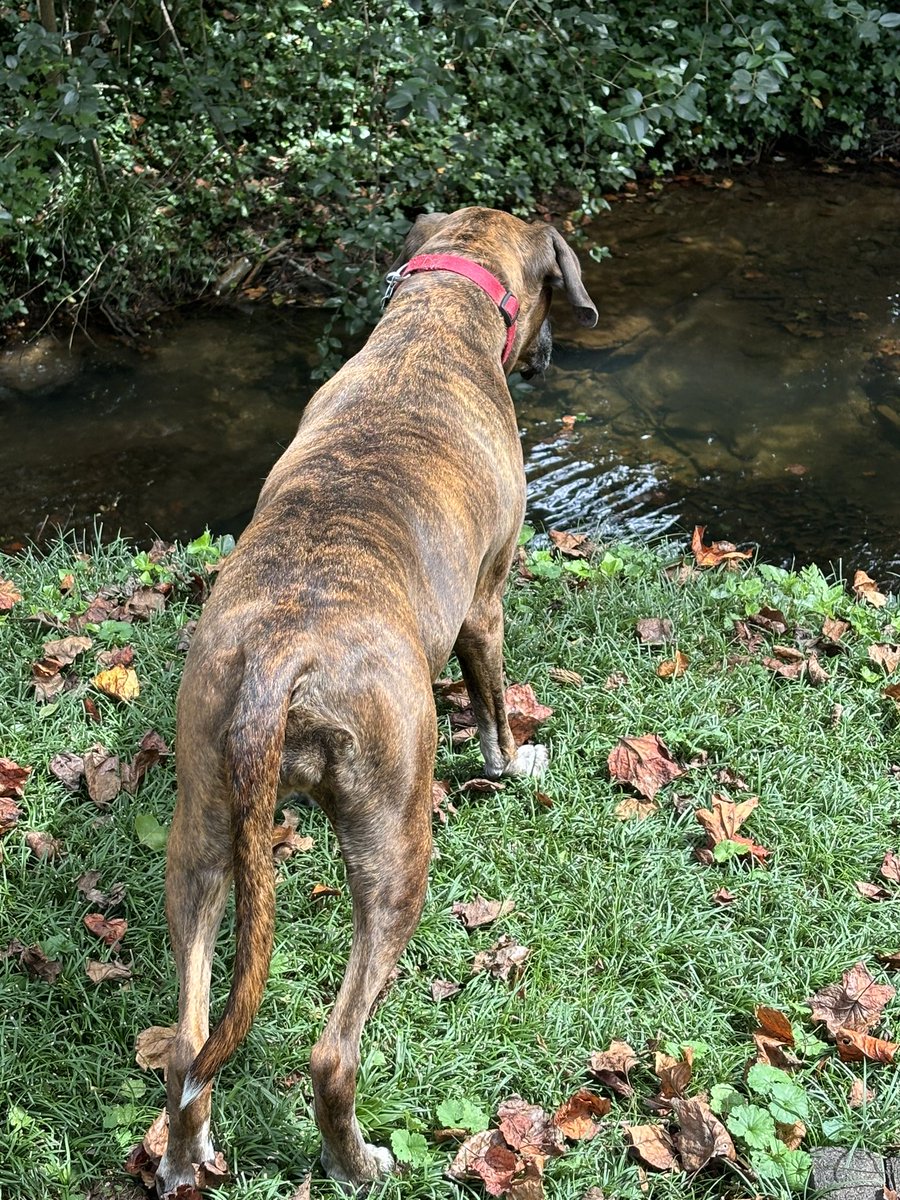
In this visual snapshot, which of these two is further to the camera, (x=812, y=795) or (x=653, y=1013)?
(x=812, y=795)

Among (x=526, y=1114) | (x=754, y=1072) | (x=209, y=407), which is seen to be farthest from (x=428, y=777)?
(x=209, y=407)

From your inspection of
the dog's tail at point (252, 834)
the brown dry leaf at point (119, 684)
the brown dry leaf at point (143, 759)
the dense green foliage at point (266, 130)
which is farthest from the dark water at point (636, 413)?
the dog's tail at point (252, 834)

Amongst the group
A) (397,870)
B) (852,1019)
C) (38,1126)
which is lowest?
(852,1019)

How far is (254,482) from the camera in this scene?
21.9 feet

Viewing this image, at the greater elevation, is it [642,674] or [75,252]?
[75,252]

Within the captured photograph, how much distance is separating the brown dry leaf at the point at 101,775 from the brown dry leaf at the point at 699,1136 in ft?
6.57

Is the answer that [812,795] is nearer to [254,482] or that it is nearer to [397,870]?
[397,870]

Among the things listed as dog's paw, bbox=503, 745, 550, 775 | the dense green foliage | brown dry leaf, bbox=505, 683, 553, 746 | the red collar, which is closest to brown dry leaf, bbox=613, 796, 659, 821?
dog's paw, bbox=503, 745, 550, 775

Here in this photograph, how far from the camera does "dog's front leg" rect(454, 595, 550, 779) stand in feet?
12.3

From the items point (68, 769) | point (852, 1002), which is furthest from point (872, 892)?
point (68, 769)

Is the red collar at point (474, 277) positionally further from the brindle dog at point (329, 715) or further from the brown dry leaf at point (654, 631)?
the brown dry leaf at point (654, 631)

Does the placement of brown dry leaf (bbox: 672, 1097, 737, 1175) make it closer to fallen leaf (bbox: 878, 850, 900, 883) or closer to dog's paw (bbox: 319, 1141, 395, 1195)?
dog's paw (bbox: 319, 1141, 395, 1195)

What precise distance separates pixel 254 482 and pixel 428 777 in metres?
4.26

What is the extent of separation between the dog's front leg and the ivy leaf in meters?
1.40
